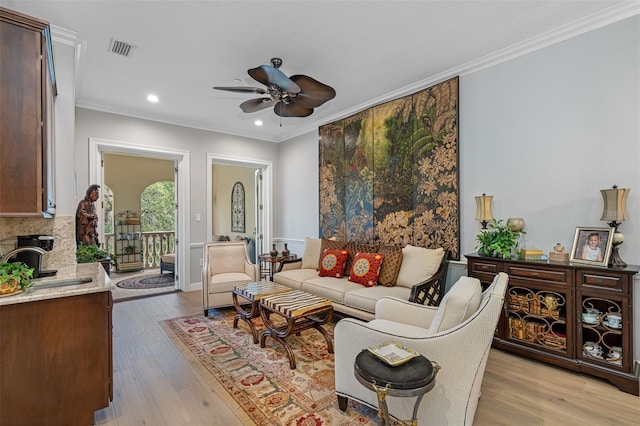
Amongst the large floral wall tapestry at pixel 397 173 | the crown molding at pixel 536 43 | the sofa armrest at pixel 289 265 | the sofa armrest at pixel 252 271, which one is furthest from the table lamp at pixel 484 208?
the sofa armrest at pixel 252 271

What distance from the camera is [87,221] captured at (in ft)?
12.3

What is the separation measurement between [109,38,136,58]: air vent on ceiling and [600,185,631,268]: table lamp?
4.56m

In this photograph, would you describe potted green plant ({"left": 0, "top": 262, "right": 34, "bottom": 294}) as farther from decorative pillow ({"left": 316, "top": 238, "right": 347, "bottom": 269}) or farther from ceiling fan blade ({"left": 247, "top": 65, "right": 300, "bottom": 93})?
decorative pillow ({"left": 316, "top": 238, "right": 347, "bottom": 269})

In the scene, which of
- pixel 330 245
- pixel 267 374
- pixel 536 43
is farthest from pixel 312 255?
pixel 536 43

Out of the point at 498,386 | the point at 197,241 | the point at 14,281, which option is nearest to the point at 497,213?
the point at 498,386

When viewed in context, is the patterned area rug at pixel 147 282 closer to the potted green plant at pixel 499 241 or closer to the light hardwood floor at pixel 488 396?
the light hardwood floor at pixel 488 396

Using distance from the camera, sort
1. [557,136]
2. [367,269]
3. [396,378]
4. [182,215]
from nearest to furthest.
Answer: [396,378], [557,136], [367,269], [182,215]

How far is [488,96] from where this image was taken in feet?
10.8

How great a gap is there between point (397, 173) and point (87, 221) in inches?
163

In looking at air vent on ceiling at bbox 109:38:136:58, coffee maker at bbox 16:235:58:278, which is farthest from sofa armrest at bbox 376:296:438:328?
air vent on ceiling at bbox 109:38:136:58

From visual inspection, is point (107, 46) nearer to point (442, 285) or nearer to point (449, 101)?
point (449, 101)

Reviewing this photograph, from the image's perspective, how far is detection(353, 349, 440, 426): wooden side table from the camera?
1.31m

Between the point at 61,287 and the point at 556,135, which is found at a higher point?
the point at 556,135

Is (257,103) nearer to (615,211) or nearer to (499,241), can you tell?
(499,241)
